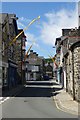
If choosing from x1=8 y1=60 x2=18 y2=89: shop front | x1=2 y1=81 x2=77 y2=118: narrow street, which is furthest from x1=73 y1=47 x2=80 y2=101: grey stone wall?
x1=8 y1=60 x2=18 y2=89: shop front

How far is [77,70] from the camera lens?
76.0ft

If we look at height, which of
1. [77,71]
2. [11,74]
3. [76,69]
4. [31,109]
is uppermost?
[11,74]

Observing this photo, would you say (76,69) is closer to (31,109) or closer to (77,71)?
(77,71)

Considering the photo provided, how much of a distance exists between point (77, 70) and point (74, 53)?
1.72 metres

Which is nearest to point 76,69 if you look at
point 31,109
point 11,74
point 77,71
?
point 77,71

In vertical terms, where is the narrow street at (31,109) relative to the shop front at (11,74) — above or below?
below

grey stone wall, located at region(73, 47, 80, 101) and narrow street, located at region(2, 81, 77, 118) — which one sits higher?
grey stone wall, located at region(73, 47, 80, 101)

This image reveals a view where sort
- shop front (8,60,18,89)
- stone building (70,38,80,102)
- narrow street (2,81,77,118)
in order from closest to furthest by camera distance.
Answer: narrow street (2,81,77,118) < stone building (70,38,80,102) < shop front (8,60,18,89)

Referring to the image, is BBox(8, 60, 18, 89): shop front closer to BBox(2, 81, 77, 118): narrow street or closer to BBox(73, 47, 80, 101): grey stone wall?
BBox(2, 81, 77, 118): narrow street

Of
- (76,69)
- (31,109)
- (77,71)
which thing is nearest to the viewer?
(31,109)

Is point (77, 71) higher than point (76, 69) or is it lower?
lower

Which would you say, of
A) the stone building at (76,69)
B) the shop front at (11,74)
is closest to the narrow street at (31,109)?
the stone building at (76,69)

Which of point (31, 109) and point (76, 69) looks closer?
point (31, 109)

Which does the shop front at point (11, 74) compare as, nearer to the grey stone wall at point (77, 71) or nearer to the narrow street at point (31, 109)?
the narrow street at point (31, 109)
